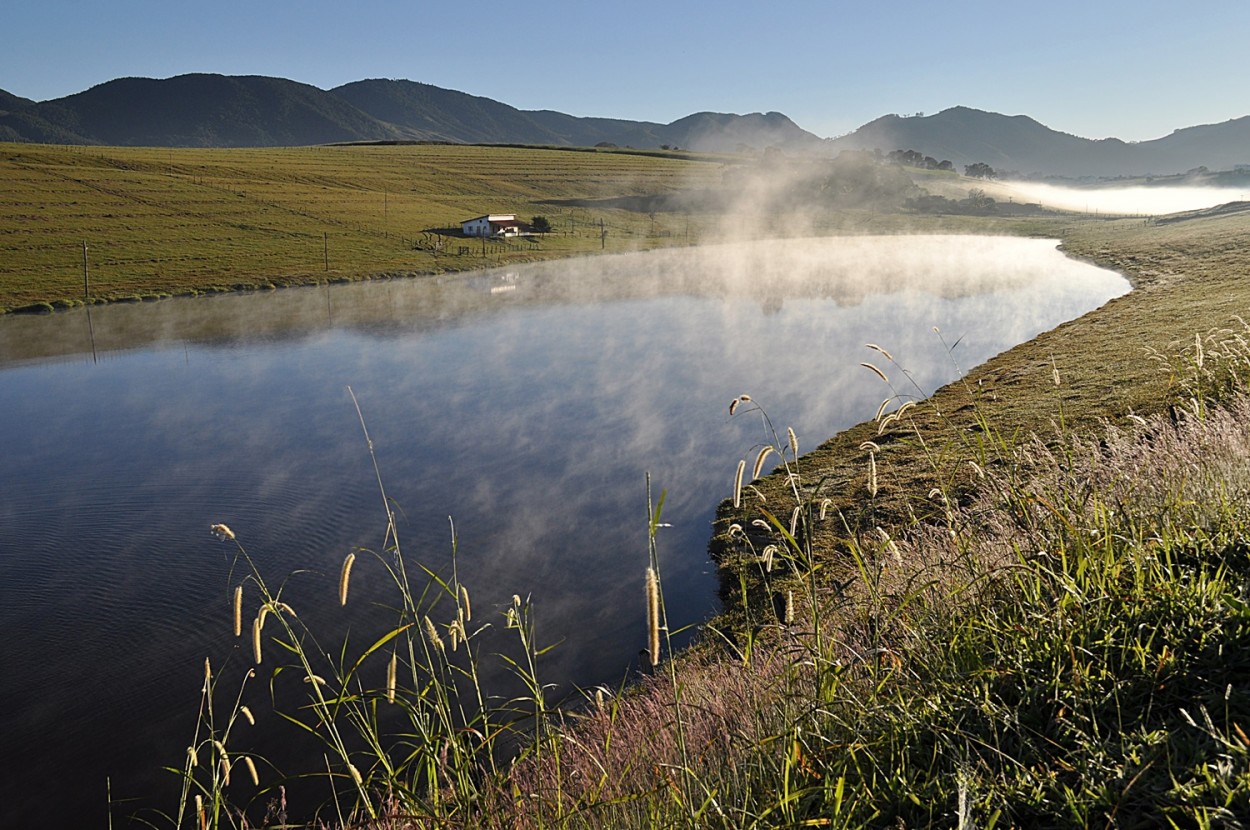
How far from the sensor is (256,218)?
84875 mm

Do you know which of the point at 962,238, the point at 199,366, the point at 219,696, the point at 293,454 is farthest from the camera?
the point at 962,238

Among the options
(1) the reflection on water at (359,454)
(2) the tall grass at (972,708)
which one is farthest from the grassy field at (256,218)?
(2) the tall grass at (972,708)

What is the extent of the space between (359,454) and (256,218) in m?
71.1

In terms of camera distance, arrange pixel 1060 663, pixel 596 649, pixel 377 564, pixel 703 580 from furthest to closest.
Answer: pixel 377 564 < pixel 703 580 < pixel 596 649 < pixel 1060 663

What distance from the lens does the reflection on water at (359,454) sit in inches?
513

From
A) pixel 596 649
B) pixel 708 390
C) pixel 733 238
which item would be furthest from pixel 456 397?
pixel 733 238

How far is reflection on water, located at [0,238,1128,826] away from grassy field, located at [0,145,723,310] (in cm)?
1241

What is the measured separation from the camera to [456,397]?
30.5 meters

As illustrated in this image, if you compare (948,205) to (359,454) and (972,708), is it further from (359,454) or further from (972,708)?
(972,708)

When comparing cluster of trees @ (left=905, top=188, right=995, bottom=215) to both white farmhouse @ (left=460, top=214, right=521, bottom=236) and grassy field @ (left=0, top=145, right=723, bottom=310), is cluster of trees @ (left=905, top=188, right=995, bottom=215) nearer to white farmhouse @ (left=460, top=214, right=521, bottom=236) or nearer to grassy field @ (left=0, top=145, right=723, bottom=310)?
grassy field @ (left=0, top=145, right=723, bottom=310)

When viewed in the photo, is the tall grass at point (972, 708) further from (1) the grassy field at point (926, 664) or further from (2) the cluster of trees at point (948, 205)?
(2) the cluster of trees at point (948, 205)

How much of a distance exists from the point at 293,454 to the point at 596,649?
48.6 ft

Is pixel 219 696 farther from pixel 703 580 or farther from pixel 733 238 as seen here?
pixel 733 238

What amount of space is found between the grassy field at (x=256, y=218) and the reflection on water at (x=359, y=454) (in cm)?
1241
